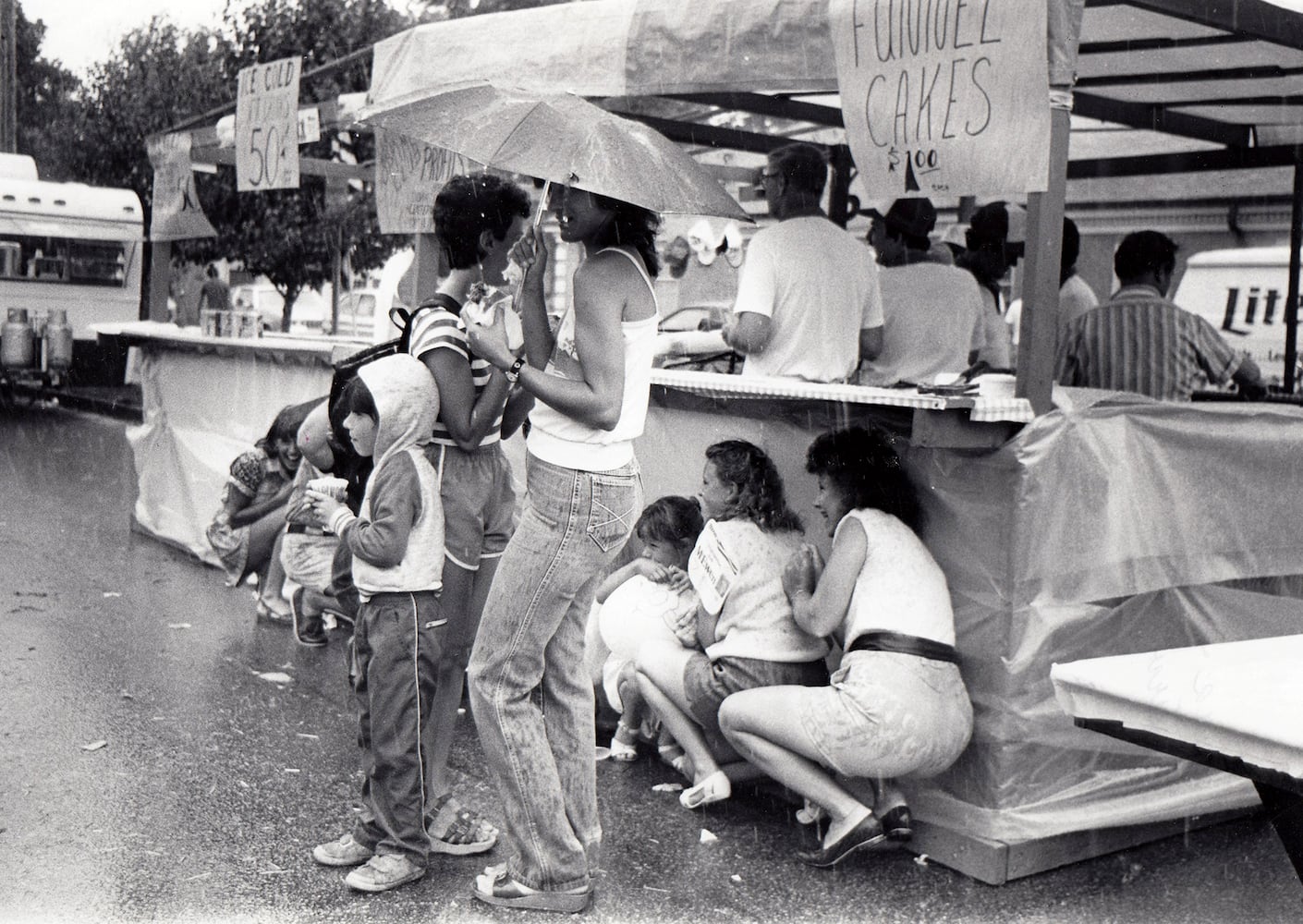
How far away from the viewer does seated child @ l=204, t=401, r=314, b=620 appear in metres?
7.27

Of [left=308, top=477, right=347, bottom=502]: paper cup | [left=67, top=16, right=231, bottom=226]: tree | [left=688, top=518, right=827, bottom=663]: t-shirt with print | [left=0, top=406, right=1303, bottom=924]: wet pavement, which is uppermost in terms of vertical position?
[left=67, top=16, right=231, bottom=226]: tree

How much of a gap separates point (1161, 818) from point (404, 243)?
1823cm

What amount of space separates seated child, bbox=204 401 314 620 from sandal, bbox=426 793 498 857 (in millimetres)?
3267

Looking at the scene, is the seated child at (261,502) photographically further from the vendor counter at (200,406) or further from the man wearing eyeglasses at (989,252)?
the man wearing eyeglasses at (989,252)

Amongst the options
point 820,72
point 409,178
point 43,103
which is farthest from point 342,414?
point 43,103

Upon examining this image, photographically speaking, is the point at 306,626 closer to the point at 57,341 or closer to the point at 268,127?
the point at 268,127

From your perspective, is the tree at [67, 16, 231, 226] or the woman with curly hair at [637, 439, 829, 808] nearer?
the woman with curly hair at [637, 439, 829, 808]

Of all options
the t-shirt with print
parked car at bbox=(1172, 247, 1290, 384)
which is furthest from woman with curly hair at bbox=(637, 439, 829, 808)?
parked car at bbox=(1172, 247, 1290, 384)

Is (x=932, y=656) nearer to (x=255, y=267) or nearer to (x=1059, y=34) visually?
(x=1059, y=34)

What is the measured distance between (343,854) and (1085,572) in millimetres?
2371

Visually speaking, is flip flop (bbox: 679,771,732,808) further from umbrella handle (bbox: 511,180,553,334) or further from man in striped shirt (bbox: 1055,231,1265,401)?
man in striped shirt (bbox: 1055,231,1265,401)

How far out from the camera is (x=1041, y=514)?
407 centimetres

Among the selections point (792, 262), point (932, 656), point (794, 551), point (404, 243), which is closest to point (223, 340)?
point (792, 262)

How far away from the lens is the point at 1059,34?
3809mm
